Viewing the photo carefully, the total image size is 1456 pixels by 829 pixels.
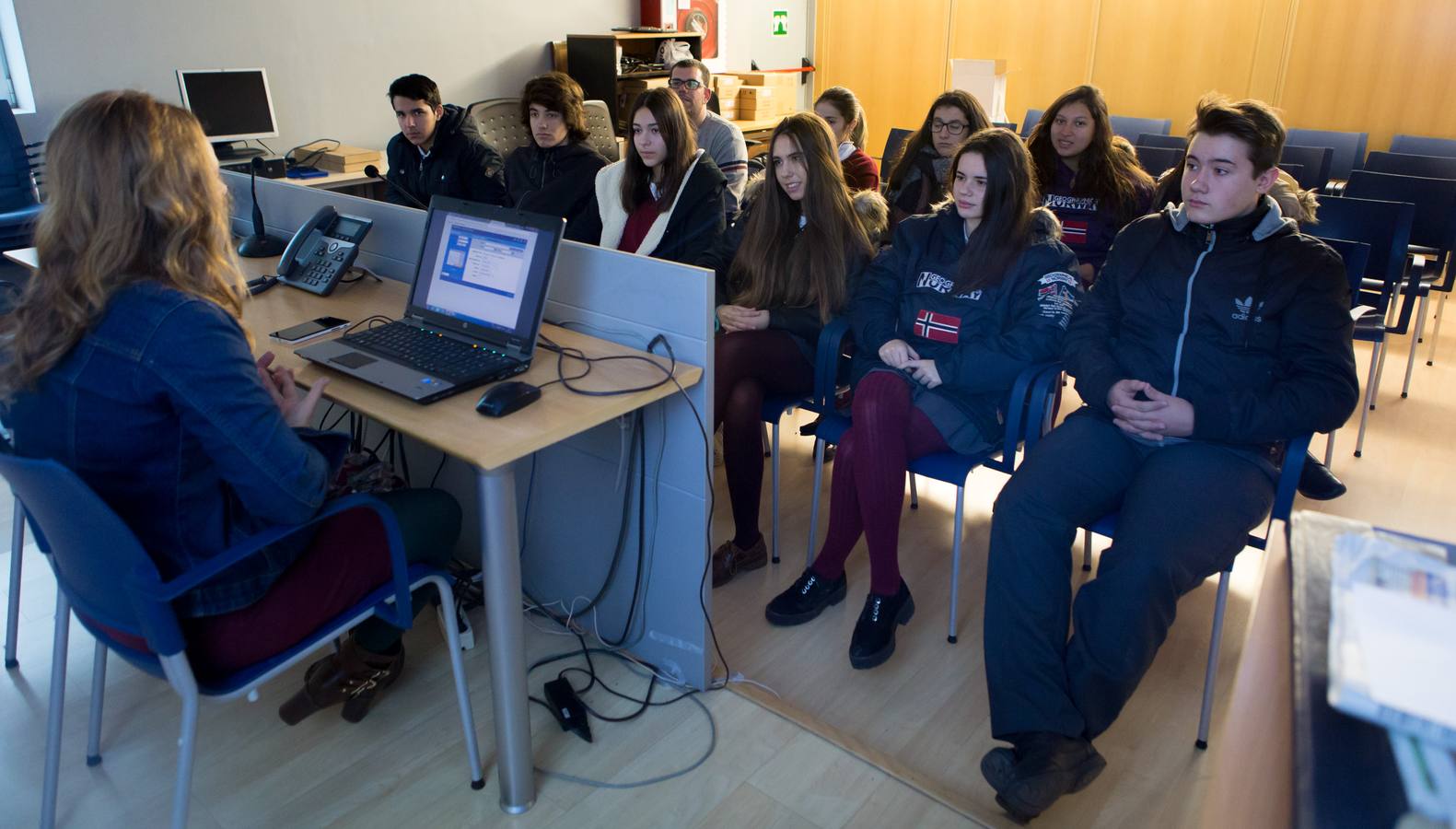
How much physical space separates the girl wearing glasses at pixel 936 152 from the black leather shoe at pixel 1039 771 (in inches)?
79.7

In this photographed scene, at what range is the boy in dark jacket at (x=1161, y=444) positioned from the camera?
1.80 metres

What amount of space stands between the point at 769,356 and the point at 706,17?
5205mm

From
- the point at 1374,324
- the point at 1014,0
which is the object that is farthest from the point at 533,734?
the point at 1014,0

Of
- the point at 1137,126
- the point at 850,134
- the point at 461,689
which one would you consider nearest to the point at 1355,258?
the point at 850,134

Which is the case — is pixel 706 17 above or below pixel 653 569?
above

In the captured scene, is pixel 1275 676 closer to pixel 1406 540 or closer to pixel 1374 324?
pixel 1406 540

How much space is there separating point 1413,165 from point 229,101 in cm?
577

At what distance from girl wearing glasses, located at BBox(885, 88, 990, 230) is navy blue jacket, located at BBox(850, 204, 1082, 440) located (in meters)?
0.95

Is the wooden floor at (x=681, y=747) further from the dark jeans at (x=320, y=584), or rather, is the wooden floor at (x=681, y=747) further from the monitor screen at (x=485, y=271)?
the monitor screen at (x=485, y=271)

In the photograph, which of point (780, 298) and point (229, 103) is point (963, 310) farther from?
point (229, 103)

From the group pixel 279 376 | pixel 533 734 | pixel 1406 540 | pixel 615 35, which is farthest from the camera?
pixel 615 35

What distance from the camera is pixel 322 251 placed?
2.51 metres

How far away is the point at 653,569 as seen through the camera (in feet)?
6.95

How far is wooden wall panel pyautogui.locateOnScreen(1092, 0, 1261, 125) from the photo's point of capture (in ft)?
21.3
